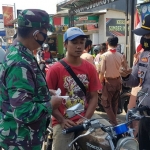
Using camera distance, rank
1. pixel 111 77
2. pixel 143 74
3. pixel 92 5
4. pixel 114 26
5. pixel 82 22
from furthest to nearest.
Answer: pixel 114 26, pixel 82 22, pixel 92 5, pixel 111 77, pixel 143 74

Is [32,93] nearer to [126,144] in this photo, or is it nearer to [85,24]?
[126,144]

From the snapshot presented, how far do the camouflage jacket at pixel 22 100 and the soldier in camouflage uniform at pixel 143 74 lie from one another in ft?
3.45

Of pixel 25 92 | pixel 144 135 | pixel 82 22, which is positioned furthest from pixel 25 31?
pixel 82 22

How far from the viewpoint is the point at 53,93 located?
201cm

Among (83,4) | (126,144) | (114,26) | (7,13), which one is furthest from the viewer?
(7,13)

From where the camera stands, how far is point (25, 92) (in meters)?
1.59

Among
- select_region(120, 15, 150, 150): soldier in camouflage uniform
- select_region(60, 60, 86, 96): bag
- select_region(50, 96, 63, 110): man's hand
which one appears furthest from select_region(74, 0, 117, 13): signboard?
select_region(50, 96, 63, 110): man's hand

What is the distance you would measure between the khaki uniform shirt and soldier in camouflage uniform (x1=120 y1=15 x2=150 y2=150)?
221 cm

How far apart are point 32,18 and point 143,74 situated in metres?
1.40

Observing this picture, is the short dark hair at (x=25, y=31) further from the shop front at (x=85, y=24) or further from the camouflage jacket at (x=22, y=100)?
the shop front at (x=85, y=24)

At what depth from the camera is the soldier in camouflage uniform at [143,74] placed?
2.36 meters

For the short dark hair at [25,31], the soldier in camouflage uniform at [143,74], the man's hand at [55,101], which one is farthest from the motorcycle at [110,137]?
the soldier in camouflage uniform at [143,74]

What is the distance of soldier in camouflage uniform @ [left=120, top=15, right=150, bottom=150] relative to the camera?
2363 mm

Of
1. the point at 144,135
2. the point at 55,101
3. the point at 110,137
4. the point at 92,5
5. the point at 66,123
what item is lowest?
the point at 144,135
